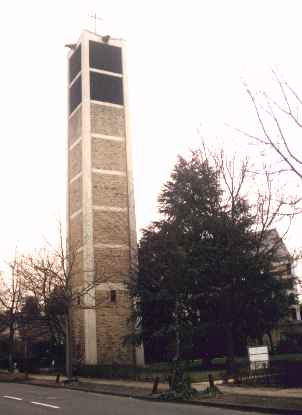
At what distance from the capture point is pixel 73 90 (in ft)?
143

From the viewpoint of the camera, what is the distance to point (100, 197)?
39.4 metres

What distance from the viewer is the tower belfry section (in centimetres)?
3703

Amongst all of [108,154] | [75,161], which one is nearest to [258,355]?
[108,154]

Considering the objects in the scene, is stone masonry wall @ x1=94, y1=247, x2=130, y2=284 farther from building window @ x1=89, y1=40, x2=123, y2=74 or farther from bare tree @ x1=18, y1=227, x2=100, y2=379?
building window @ x1=89, y1=40, x2=123, y2=74

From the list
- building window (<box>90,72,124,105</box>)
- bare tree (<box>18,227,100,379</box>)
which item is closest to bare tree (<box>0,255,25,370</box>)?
bare tree (<box>18,227,100,379</box>)

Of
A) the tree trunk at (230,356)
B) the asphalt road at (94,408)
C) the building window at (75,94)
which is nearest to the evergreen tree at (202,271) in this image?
the tree trunk at (230,356)

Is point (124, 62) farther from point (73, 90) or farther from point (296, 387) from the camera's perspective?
point (296, 387)

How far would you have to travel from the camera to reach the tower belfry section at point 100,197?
37031 millimetres

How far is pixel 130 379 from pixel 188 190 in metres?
13.5

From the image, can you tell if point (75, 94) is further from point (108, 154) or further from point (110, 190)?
point (110, 190)

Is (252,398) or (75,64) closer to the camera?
(252,398)

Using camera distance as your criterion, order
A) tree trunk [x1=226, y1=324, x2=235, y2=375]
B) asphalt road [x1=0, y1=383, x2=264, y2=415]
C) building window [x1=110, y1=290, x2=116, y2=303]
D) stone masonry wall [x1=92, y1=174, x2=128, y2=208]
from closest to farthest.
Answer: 1. asphalt road [x1=0, y1=383, x2=264, y2=415]
2. tree trunk [x1=226, y1=324, x2=235, y2=375]
3. building window [x1=110, y1=290, x2=116, y2=303]
4. stone masonry wall [x1=92, y1=174, x2=128, y2=208]

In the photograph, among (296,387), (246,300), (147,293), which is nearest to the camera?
(296,387)

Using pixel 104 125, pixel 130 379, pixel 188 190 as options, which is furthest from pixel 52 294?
pixel 104 125
